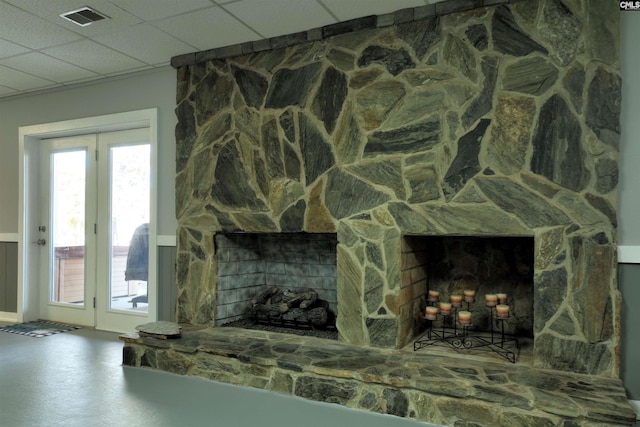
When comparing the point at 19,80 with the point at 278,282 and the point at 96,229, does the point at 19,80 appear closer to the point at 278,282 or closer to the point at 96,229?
the point at 96,229

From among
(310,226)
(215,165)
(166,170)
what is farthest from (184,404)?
(166,170)

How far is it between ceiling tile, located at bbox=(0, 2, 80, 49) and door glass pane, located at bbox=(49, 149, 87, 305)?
1423 mm

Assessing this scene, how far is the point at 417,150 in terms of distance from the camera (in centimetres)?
290

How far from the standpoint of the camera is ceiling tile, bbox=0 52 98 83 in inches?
149

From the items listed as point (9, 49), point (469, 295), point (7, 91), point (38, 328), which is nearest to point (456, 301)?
point (469, 295)

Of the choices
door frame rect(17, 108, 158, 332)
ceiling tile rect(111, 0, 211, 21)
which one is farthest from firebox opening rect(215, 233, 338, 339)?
door frame rect(17, 108, 158, 332)

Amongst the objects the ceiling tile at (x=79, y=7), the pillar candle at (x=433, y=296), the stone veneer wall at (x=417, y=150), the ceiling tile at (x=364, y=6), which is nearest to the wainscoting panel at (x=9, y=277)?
the stone veneer wall at (x=417, y=150)

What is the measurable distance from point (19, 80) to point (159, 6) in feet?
7.91

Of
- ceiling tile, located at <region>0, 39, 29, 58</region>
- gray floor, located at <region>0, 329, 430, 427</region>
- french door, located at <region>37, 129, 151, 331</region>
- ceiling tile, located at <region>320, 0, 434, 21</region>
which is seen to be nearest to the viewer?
gray floor, located at <region>0, 329, 430, 427</region>

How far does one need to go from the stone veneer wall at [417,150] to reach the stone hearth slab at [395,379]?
0.23 metres

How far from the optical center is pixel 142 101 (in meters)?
4.10

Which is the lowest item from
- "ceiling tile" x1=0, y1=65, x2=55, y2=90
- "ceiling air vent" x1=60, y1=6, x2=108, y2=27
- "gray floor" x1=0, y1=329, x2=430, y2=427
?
"gray floor" x1=0, y1=329, x2=430, y2=427

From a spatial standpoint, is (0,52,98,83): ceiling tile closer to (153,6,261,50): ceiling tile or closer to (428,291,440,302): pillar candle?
(153,6,261,50): ceiling tile

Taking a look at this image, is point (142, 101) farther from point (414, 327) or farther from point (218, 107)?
point (414, 327)
